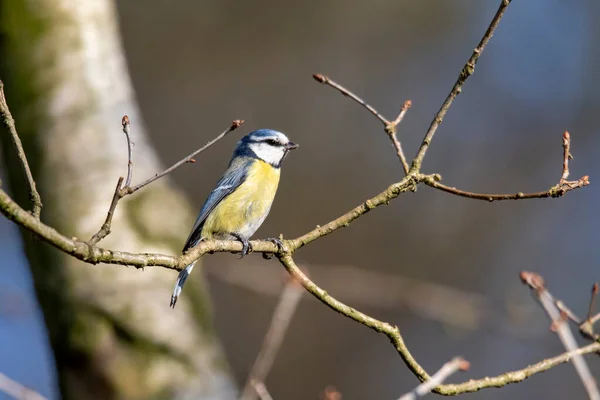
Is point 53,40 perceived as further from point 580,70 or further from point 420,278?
point 580,70

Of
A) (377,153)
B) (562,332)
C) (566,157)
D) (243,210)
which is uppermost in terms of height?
(377,153)

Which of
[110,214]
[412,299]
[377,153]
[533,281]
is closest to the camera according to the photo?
[110,214]

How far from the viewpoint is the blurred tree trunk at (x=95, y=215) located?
130 inches

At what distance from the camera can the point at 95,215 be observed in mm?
3420

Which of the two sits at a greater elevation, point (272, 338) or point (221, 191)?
point (221, 191)

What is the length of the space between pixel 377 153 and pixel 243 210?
14.1ft

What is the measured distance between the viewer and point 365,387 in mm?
6773

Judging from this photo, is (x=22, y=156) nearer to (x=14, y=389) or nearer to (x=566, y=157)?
(x=14, y=389)

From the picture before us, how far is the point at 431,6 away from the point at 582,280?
11.4 feet

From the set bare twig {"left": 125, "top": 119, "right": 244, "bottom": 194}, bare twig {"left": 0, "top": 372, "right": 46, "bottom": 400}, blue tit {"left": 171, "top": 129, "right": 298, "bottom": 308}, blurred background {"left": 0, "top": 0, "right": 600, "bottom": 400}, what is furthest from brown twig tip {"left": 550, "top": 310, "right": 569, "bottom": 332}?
blurred background {"left": 0, "top": 0, "right": 600, "bottom": 400}

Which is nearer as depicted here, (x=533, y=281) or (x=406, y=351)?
(x=406, y=351)

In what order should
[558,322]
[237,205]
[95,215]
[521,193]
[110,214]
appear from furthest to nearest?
[95,215]
[237,205]
[558,322]
[521,193]
[110,214]

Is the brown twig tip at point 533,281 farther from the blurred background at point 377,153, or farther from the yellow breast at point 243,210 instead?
the blurred background at point 377,153

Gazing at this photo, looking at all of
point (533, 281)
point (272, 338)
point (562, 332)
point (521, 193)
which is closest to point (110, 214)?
point (272, 338)
